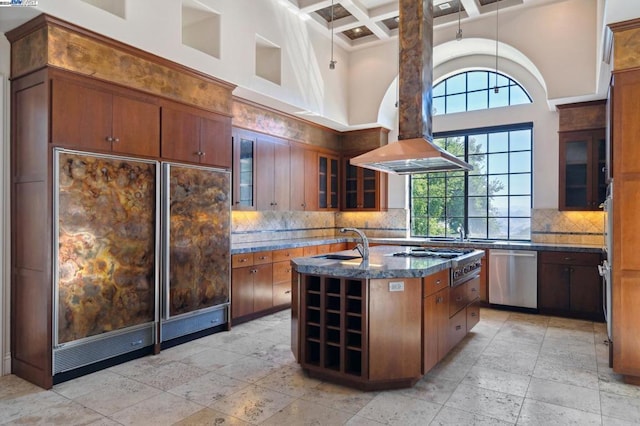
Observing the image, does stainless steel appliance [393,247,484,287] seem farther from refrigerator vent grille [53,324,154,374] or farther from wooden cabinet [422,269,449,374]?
refrigerator vent grille [53,324,154,374]

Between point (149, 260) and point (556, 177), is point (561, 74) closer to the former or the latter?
point (556, 177)

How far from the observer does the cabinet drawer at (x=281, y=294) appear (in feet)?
18.6

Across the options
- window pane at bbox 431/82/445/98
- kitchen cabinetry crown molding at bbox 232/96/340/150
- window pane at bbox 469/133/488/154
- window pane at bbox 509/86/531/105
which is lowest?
window pane at bbox 469/133/488/154

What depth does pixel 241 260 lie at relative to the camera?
5082 mm

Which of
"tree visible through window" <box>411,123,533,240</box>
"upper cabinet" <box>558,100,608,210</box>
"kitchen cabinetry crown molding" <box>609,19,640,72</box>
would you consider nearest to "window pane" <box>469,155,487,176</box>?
"tree visible through window" <box>411,123,533,240</box>

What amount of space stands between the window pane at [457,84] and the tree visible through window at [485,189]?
0.74 m

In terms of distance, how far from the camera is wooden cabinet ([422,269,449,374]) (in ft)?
11.0

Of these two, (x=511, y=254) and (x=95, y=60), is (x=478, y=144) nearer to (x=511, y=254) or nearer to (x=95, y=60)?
(x=511, y=254)

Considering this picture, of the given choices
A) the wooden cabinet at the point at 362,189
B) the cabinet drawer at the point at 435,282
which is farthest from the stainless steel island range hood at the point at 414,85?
the wooden cabinet at the point at 362,189

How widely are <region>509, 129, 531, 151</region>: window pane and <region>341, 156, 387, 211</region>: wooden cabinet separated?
211 cm

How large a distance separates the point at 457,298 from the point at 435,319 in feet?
2.25

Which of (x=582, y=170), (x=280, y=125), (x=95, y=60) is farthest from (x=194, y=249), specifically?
(x=582, y=170)

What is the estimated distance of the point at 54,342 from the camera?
3.29m

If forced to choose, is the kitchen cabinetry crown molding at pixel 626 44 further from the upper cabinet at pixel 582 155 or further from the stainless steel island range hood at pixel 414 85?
the upper cabinet at pixel 582 155
